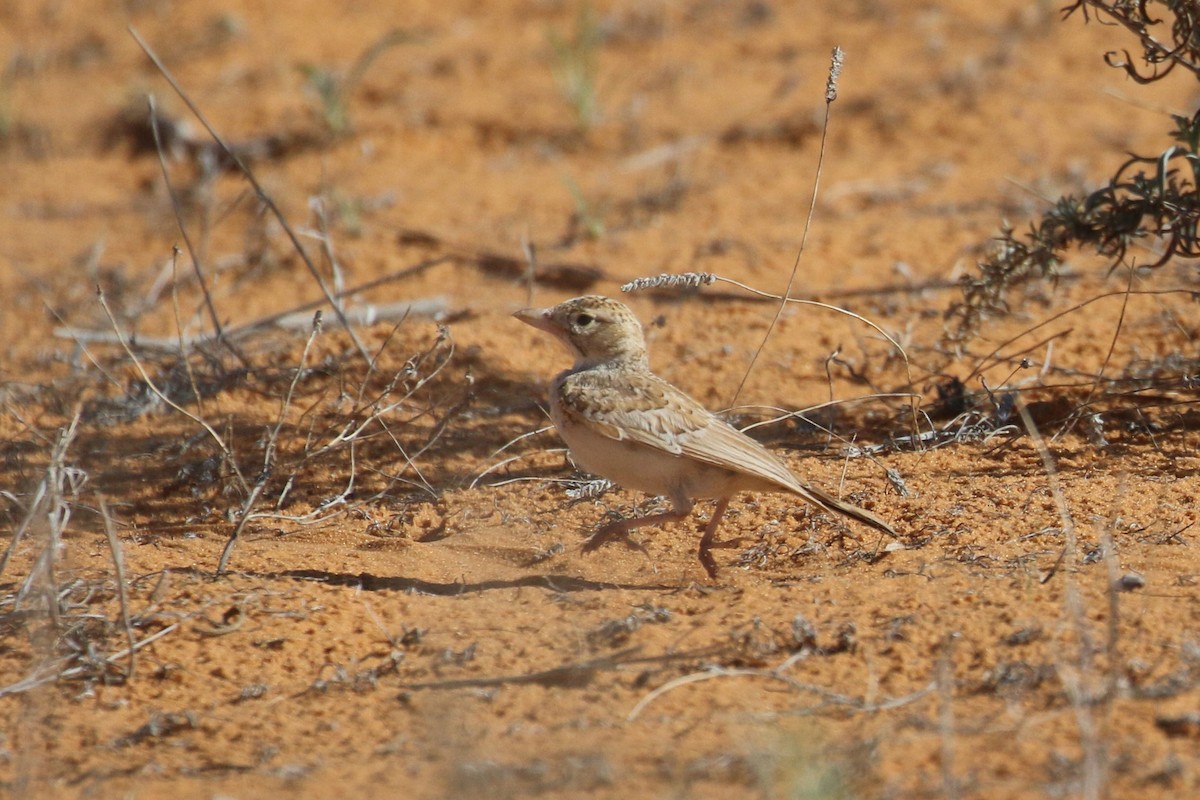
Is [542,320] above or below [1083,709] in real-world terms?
above

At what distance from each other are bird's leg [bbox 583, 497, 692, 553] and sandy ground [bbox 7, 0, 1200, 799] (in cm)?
15

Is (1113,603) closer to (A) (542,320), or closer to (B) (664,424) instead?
Answer: (B) (664,424)

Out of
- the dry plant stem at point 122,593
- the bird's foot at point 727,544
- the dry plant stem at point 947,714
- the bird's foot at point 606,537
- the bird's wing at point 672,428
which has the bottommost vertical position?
the dry plant stem at point 122,593

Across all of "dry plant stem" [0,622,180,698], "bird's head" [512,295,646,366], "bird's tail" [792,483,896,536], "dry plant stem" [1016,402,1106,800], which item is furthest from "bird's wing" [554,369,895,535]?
"dry plant stem" [0,622,180,698]

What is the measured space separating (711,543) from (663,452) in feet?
1.40

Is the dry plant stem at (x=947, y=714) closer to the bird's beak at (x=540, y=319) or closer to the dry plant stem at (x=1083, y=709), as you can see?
the dry plant stem at (x=1083, y=709)

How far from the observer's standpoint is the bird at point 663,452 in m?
5.15

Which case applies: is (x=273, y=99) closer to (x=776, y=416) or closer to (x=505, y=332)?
(x=505, y=332)

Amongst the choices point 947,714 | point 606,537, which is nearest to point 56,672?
point 606,537

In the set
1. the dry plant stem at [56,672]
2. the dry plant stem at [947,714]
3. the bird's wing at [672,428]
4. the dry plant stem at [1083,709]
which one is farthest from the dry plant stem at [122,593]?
the dry plant stem at [1083,709]

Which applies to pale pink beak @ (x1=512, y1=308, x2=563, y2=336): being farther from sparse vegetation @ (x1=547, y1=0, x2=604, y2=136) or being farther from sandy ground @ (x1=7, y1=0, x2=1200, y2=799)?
sparse vegetation @ (x1=547, y1=0, x2=604, y2=136)

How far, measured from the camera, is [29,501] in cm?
556

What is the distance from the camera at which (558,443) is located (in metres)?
6.61

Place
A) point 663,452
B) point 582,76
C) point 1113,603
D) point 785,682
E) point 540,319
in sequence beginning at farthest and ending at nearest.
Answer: point 582,76 → point 540,319 → point 663,452 → point 785,682 → point 1113,603
